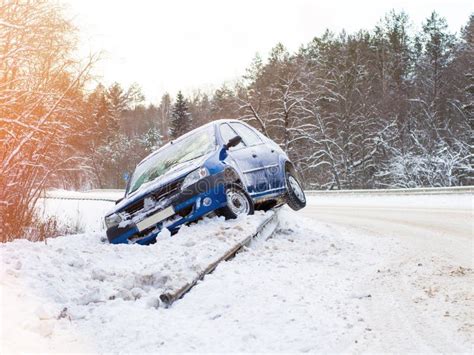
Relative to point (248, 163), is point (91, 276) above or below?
below

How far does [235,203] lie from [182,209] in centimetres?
81

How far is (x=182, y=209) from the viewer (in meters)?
5.47

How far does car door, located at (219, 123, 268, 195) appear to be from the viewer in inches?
260

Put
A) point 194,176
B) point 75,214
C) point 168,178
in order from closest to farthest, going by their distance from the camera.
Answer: point 194,176 < point 168,178 < point 75,214

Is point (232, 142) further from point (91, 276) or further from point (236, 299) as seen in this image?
point (236, 299)

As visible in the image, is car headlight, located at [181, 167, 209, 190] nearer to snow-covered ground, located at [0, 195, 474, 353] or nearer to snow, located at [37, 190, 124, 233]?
snow-covered ground, located at [0, 195, 474, 353]

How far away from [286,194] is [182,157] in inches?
83.6

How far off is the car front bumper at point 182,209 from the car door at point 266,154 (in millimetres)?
1809

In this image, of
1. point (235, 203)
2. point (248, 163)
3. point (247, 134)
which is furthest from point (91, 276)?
point (247, 134)

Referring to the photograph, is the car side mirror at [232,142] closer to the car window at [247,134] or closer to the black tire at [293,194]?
the car window at [247,134]

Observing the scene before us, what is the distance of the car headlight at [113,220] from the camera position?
586cm

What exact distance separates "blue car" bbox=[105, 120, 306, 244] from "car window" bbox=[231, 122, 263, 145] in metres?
0.02

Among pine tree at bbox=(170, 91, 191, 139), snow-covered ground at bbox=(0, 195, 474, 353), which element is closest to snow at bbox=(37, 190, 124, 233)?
snow-covered ground at bbox=(0, 195, 474, 353)

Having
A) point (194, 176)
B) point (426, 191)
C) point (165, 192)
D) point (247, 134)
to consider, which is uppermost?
point (247, 134)
